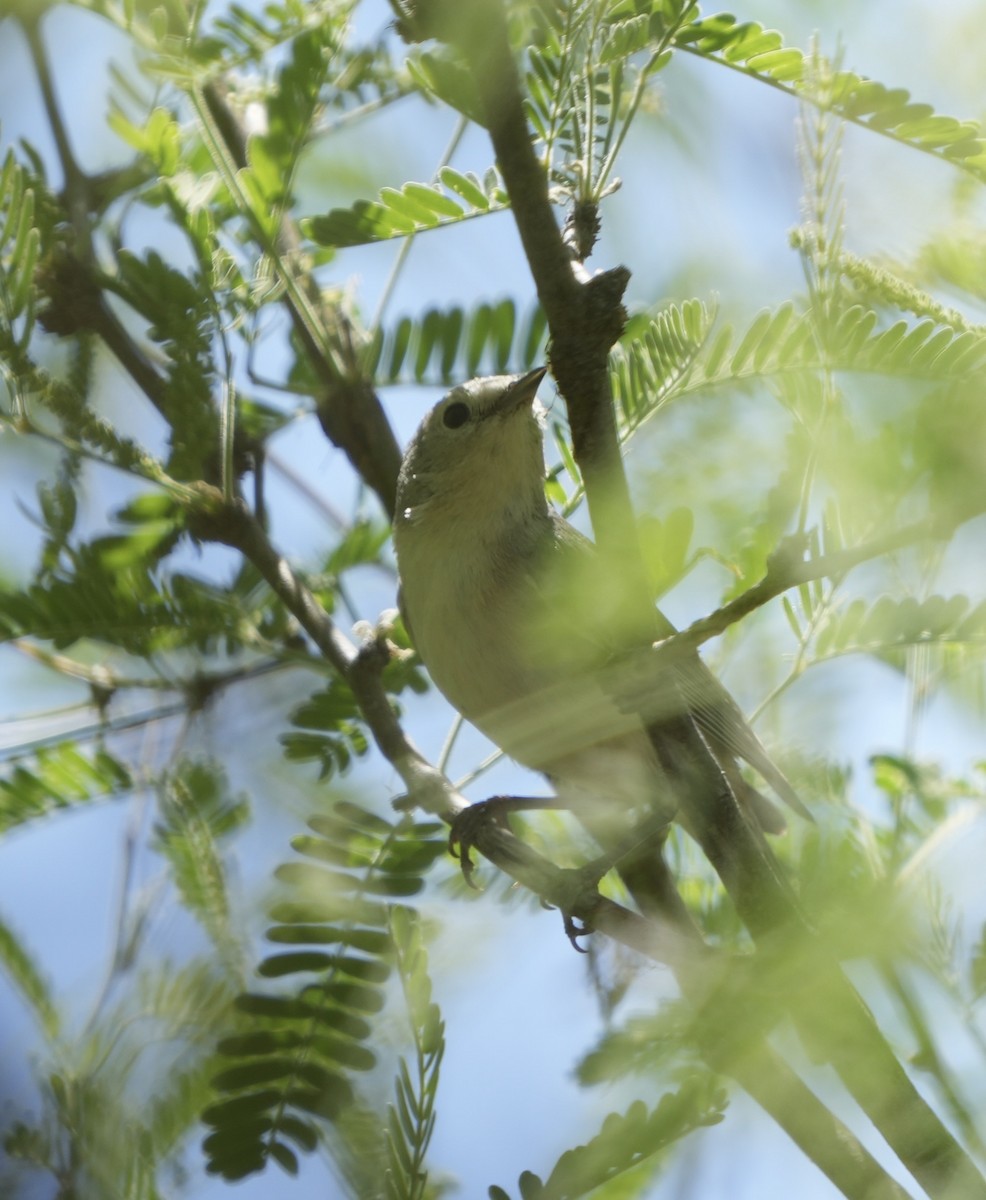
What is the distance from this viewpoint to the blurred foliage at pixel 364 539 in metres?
1.17

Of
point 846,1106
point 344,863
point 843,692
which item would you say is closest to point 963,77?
point 843,692

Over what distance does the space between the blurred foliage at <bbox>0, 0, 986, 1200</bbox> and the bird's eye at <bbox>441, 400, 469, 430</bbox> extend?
0.36 m

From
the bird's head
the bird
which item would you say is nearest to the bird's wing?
the bird

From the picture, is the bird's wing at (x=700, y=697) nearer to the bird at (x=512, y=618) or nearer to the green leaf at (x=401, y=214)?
the bird at (x=512, y=618)

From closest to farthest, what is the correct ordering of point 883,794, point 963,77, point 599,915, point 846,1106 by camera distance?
point 963,77 → point 846,1106 → point 599,915 → point 883,794

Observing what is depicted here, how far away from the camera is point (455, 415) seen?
3.44 meters

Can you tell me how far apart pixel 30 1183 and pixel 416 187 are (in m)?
1.54

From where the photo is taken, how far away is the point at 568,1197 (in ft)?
4.49

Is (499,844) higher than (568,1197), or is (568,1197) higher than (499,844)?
(499,844)

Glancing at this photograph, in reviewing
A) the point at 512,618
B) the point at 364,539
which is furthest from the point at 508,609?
the point at 364,539

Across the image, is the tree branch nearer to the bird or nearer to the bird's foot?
the bird's foot

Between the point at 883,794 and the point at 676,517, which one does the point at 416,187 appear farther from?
the point at 883,794

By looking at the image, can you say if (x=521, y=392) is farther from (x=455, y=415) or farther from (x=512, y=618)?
(x=512, y=618)

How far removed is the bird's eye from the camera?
3389mm
